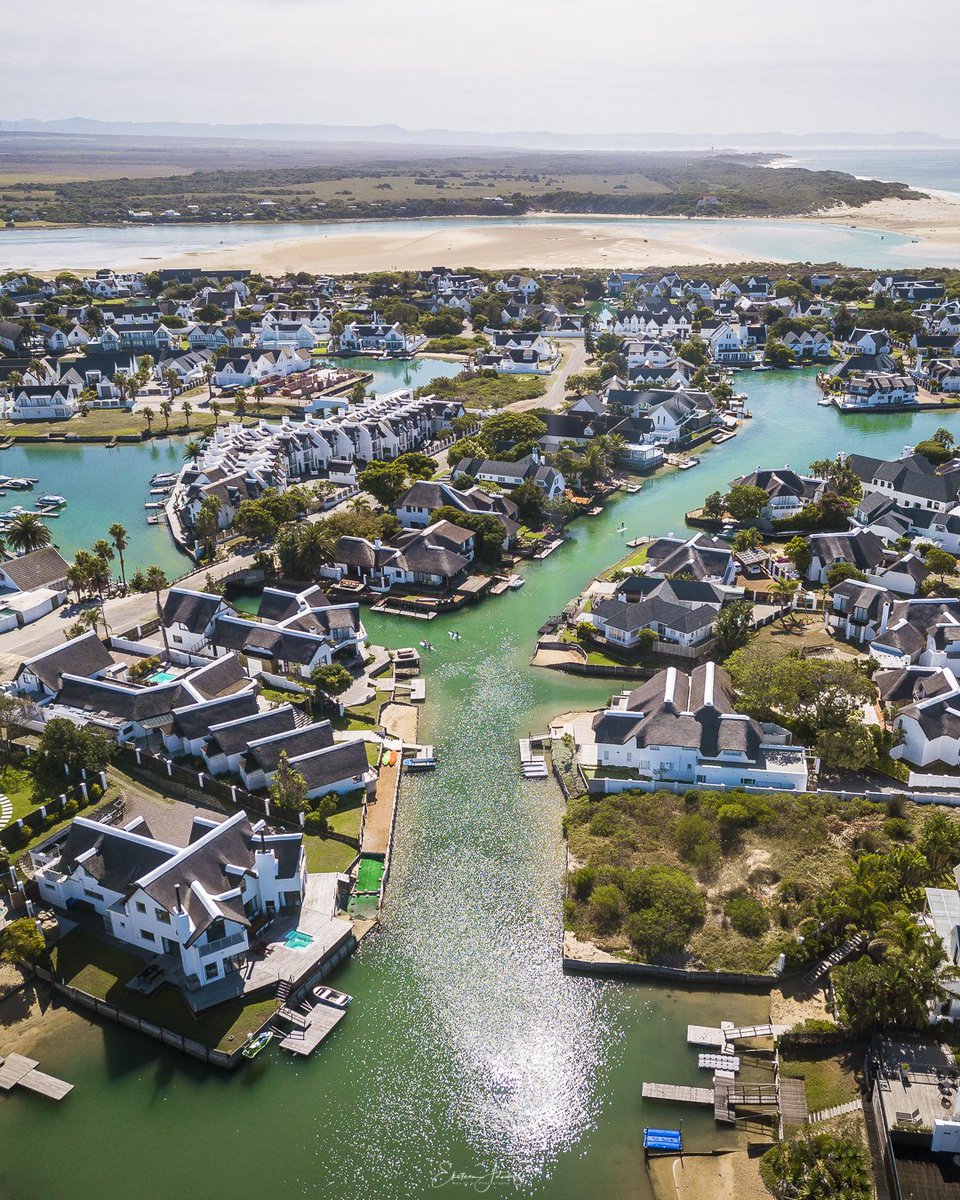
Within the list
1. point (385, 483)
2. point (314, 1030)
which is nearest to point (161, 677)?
point (314, 1030)

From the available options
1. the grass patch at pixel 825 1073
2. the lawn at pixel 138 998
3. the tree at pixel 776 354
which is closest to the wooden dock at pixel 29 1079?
the lawn at pixel 138 998

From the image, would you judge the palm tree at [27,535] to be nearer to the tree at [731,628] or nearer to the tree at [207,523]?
the tree at [207,523]

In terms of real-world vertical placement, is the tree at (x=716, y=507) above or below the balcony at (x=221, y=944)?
above

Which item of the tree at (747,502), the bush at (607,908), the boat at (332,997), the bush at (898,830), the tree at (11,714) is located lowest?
the boat at (332,997)

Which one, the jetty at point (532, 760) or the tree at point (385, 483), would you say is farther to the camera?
the tree at point (385, 483)

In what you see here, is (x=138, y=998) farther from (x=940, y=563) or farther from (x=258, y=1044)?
(x=940, y=563)

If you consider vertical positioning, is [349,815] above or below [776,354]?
below

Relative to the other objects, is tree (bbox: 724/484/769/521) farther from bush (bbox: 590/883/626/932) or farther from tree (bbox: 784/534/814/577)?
bush (bbox: 590/883/626/932)
